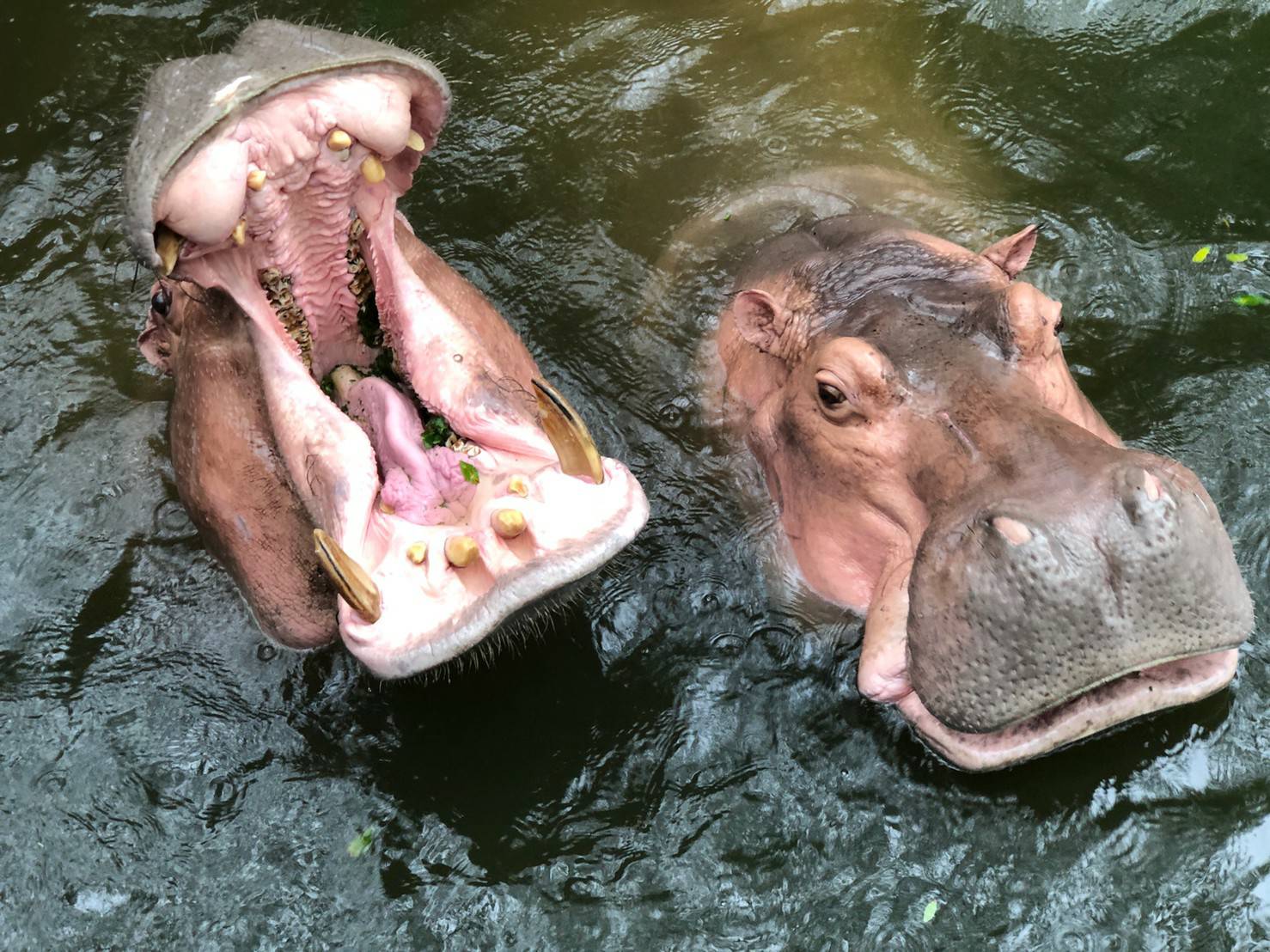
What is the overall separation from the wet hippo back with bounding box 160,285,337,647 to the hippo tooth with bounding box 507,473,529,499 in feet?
2.51

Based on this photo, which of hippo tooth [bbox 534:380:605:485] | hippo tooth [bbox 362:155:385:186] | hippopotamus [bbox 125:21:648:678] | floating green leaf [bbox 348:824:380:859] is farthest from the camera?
floating green leaf [bbox 348:824:380:859]

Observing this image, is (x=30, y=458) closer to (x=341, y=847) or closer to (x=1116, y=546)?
(x=341, y=847)

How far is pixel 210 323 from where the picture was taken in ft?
11.8

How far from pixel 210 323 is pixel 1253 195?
439 cm

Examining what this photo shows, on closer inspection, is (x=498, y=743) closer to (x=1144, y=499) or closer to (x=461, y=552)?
(x=461, y=552)

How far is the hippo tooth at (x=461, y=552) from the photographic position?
315cm

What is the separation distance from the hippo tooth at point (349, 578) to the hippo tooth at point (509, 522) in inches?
13.8

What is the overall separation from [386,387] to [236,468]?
516 millimetres

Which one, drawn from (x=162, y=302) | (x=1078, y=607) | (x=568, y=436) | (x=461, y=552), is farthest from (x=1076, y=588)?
(x=162, y=302)

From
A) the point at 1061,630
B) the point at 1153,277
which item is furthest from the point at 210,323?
the point at 1153,277

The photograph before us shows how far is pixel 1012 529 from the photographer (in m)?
2.95

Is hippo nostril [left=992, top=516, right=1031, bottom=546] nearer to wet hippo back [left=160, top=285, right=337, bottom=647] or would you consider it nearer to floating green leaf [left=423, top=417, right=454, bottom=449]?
floating green leaf [left=423, top=417, right=454, bottom=449]

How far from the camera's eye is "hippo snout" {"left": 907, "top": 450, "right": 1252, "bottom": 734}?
2.91m

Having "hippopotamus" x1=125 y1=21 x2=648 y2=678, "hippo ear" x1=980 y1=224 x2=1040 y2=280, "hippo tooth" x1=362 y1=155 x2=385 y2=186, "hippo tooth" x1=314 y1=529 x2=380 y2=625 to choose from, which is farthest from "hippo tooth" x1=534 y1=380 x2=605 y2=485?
"hippo ear" x1=980 y1=224 x2=1040 y2=280
